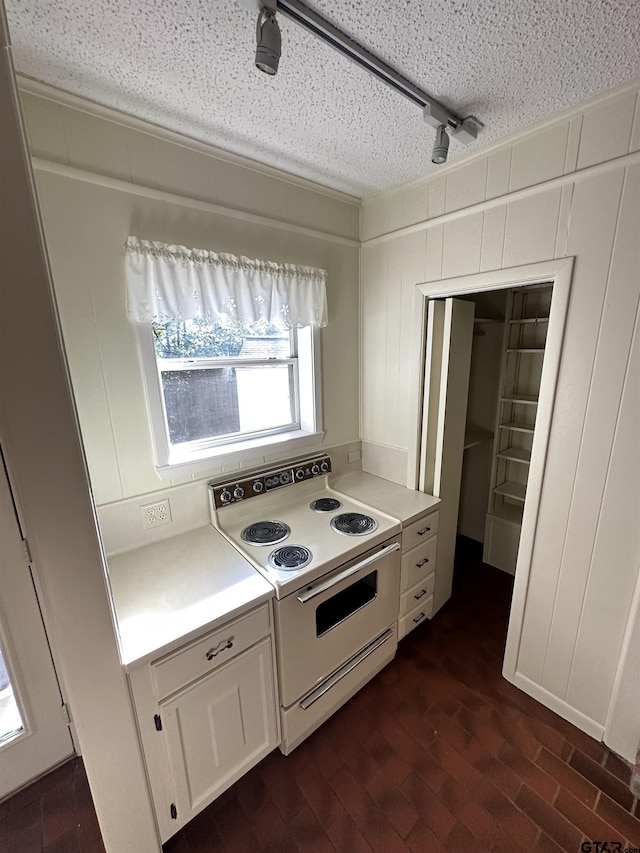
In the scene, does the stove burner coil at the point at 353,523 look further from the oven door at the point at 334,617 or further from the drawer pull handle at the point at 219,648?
the drawer pull handle at the point at 219,648

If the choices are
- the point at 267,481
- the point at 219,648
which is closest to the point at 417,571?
the point at 267,481

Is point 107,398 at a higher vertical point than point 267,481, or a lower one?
higher

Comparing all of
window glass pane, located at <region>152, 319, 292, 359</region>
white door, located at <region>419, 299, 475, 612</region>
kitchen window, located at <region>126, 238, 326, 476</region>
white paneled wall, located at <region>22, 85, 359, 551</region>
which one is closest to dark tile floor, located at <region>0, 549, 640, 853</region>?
white door, located at <region>419, 299, 475, 612</region>

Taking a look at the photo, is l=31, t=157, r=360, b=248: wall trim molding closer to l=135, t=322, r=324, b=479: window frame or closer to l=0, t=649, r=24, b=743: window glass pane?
l=135, t=322, r=324, b=479: window frame

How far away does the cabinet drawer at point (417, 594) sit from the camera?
1907 mm

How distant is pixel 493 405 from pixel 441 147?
6.33 ft

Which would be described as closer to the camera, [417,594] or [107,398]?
[107,398]

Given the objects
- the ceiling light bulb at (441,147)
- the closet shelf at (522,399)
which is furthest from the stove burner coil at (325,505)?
the ceiling light bulb at (441,147)

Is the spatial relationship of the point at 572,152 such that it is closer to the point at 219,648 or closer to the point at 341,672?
the point at 219,648

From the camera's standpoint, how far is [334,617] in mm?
1574

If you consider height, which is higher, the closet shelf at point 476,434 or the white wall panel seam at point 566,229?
the white wall panel seam at point 566,229

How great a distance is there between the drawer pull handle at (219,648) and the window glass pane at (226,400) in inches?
37.1

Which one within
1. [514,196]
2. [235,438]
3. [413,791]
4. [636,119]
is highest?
[636,119]

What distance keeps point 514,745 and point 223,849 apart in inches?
49.0
